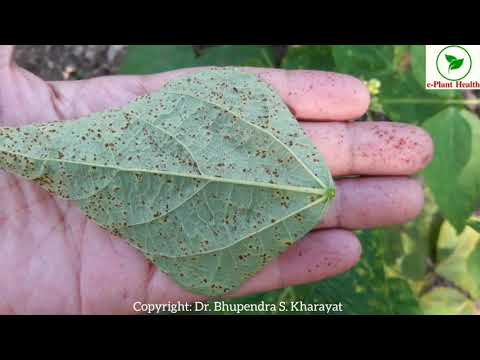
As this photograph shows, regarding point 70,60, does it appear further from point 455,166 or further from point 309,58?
point 455,166

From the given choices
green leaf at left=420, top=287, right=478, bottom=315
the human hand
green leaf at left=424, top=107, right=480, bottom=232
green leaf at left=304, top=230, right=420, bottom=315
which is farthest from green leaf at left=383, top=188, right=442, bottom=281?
the human hand

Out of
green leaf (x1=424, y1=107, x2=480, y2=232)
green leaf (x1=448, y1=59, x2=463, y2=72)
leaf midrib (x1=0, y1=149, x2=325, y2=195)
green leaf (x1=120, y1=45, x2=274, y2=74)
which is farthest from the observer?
green leaf (x1=120, y1=45, x2=274, y2=74)

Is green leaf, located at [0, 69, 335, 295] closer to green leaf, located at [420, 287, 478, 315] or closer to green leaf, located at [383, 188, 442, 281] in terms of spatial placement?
green leaf, located at [383, 188, 442, 281]

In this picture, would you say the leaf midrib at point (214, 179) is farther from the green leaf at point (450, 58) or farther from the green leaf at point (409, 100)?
the green leaf at point (450, 58)

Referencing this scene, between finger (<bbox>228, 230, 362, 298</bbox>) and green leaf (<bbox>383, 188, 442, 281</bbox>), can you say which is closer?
finger (<bbox>228, 230, 362, 298</bbox>)

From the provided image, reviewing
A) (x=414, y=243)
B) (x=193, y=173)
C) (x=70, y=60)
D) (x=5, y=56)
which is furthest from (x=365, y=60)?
(x=70, y=60)

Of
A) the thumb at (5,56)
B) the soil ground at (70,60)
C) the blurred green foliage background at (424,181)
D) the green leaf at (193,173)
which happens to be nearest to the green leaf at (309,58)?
the blurred green foliage background at (424,181)

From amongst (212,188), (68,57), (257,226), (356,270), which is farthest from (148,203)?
(68,57)
